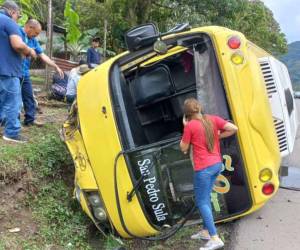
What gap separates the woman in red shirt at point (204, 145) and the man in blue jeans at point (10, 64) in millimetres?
2444

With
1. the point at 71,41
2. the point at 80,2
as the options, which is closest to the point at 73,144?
the point at 71,41

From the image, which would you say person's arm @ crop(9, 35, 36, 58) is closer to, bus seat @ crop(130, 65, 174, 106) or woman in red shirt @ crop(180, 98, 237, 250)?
bus seat @ crop(130, 65, 174, 106)

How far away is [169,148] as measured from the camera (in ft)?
14.5

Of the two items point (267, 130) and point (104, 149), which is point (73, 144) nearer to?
point (104, 149)

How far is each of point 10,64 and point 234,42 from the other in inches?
111

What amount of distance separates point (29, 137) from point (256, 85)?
3.38m

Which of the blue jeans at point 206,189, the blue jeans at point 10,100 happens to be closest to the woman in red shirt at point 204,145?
the blue jeans at point 206,189

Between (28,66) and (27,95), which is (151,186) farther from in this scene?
(28,66)

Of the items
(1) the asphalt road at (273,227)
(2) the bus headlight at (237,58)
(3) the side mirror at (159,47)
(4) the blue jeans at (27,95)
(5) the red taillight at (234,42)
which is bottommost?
(1) the asphalt road at (273,227)

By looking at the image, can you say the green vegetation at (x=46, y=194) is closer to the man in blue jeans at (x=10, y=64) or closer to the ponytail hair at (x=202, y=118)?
the man in blue jeans at (x=10, y=64)

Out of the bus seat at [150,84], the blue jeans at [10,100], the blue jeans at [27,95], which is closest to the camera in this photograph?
the bus seat at [150,84]

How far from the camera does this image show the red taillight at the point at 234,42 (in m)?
4.45

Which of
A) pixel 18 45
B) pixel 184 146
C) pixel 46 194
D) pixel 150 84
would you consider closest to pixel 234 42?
pixel 184 146

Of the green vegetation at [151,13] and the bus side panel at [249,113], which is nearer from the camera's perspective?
the bus side panel at [249,113]
